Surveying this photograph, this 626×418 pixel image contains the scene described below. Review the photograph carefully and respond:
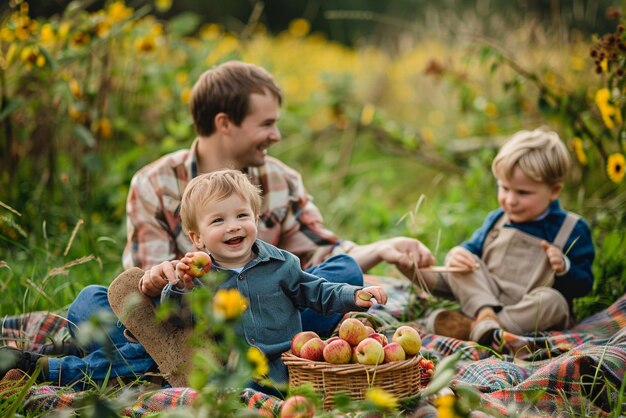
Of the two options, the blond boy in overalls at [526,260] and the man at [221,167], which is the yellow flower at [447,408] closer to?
the man at [221,167]

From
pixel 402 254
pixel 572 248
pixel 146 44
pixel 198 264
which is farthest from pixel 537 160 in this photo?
pixel 146 44

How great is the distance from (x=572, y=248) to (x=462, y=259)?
493 mm

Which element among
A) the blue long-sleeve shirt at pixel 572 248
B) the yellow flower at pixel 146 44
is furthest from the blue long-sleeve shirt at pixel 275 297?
the yellow flower at pixel 146 44

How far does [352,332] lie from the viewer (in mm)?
2287

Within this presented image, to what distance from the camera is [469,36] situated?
13.5 feet

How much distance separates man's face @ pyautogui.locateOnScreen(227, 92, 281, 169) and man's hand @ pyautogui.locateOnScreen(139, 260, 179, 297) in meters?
0.98

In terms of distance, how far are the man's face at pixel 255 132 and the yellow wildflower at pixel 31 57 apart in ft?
3.71

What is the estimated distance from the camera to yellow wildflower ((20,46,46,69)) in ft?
12.3

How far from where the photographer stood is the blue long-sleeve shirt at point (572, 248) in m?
3.31

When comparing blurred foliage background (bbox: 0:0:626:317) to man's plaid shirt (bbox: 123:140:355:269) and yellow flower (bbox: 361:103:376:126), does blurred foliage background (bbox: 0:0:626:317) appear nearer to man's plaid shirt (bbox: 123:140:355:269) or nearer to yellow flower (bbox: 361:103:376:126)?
yellow flower (bbox: 361:103:376:126)

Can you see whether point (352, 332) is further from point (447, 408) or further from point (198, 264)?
point (447, 408)

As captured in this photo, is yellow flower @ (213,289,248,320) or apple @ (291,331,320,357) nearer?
yellow flower @ (213,289,248,320)

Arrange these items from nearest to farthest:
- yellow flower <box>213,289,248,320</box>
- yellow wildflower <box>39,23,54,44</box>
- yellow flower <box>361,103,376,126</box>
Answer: yellow flower <box>213,289,248,320</box> → yellow wildflower <box>39,23,54,44</box> → yellow flower <box>361,103,376,126</box>

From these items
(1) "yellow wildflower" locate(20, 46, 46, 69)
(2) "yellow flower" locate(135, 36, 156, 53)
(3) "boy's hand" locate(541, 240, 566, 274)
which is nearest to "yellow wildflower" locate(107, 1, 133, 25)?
(2) "yellow flower" locate(135, 36, 156, 53)
